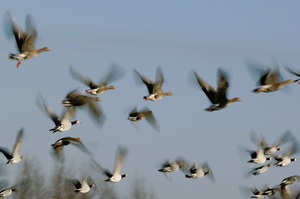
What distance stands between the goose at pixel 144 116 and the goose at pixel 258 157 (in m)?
4.04

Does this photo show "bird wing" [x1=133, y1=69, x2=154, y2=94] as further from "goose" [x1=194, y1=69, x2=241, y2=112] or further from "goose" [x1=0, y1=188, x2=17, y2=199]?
"goose" [x1=0, y1=188, x2=17, y2=199]

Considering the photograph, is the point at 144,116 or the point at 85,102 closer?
the point at 85,102

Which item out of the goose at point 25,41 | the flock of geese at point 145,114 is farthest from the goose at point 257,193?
the goose at point 25,41

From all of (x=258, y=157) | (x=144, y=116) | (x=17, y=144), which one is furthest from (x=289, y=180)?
(x=17, y=144)

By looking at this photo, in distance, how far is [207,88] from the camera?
35781 millimetres

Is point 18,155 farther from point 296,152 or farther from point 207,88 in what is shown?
point 296,152

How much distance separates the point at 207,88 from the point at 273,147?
717 centimetres

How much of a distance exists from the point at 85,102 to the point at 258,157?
7859 millimetres

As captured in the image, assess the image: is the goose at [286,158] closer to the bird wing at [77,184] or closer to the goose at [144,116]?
the goose at [144,116]

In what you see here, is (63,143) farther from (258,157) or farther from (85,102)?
(258,157)

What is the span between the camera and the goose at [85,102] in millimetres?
36406

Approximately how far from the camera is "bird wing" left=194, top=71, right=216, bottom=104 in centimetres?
3566

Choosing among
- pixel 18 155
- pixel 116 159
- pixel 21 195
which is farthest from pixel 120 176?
pixel 21 195

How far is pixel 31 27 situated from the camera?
112 feet
